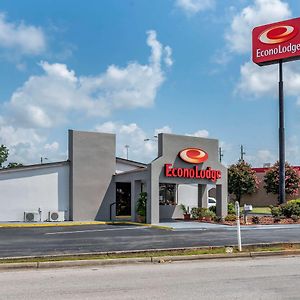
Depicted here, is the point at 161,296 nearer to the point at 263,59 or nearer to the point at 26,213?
the point at 26,213

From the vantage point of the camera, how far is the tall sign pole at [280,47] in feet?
113

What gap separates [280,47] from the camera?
3566 cm

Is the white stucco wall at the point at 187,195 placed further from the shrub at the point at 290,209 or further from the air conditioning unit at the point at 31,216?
the air conditioning unit at the point at 31,216

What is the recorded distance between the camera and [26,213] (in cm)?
2772

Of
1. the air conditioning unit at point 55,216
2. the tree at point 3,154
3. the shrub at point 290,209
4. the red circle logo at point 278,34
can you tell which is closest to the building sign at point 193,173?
the shrub at point 290,209

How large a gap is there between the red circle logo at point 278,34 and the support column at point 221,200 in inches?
542

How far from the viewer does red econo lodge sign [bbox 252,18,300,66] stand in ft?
115

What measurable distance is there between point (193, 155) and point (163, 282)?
713 inches

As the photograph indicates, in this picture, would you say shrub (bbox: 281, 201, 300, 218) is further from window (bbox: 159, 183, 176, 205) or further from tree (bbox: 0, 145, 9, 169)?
tree (bbox: 0, 145, 9, 169)

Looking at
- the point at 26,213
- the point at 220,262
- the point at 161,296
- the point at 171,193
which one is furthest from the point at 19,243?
the point at 171,193

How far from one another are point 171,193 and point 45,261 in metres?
21.3

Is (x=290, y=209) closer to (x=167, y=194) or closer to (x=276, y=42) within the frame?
(x=167, y=194)

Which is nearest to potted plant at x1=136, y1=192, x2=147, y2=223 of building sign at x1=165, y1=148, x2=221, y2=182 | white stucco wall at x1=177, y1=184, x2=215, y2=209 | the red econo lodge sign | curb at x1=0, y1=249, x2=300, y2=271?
building sign at x1=165, y1=148, x2=221, y2=182

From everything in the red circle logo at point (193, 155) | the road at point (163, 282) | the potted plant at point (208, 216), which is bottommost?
the road at point (163, 282)
